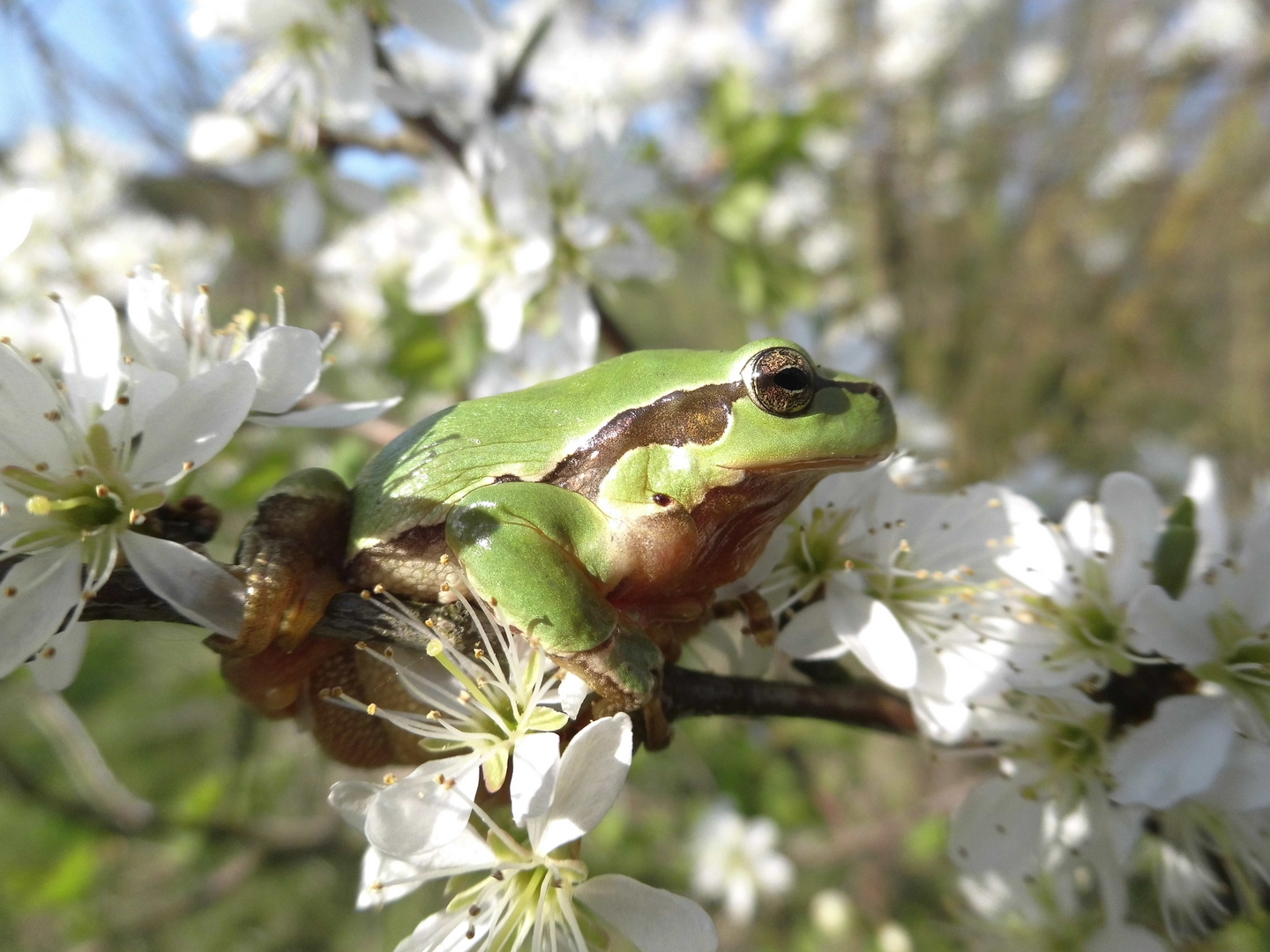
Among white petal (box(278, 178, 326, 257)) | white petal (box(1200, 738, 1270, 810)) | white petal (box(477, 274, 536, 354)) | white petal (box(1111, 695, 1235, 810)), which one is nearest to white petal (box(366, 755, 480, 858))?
white petal (box(1111, 695, 1235, 810))

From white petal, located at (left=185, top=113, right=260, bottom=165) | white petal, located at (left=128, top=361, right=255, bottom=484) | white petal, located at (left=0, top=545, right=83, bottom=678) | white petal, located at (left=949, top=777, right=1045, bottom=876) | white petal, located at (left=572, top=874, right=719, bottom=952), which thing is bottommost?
white petal, located at (left=949, top=777, right=1045, bottom=876)

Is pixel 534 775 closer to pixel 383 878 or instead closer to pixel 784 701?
pixel 383 878

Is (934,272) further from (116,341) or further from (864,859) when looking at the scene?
(116,341)

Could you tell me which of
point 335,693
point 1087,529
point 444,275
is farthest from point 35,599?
point 1087,529

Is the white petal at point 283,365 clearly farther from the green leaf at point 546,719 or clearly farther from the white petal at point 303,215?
the white petal at point 303,215

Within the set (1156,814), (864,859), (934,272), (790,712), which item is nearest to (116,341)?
(790,712)

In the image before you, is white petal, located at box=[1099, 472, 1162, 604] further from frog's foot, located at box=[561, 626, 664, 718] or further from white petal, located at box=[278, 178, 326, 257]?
white petal, located at box=[278, 178, 326, 257]
